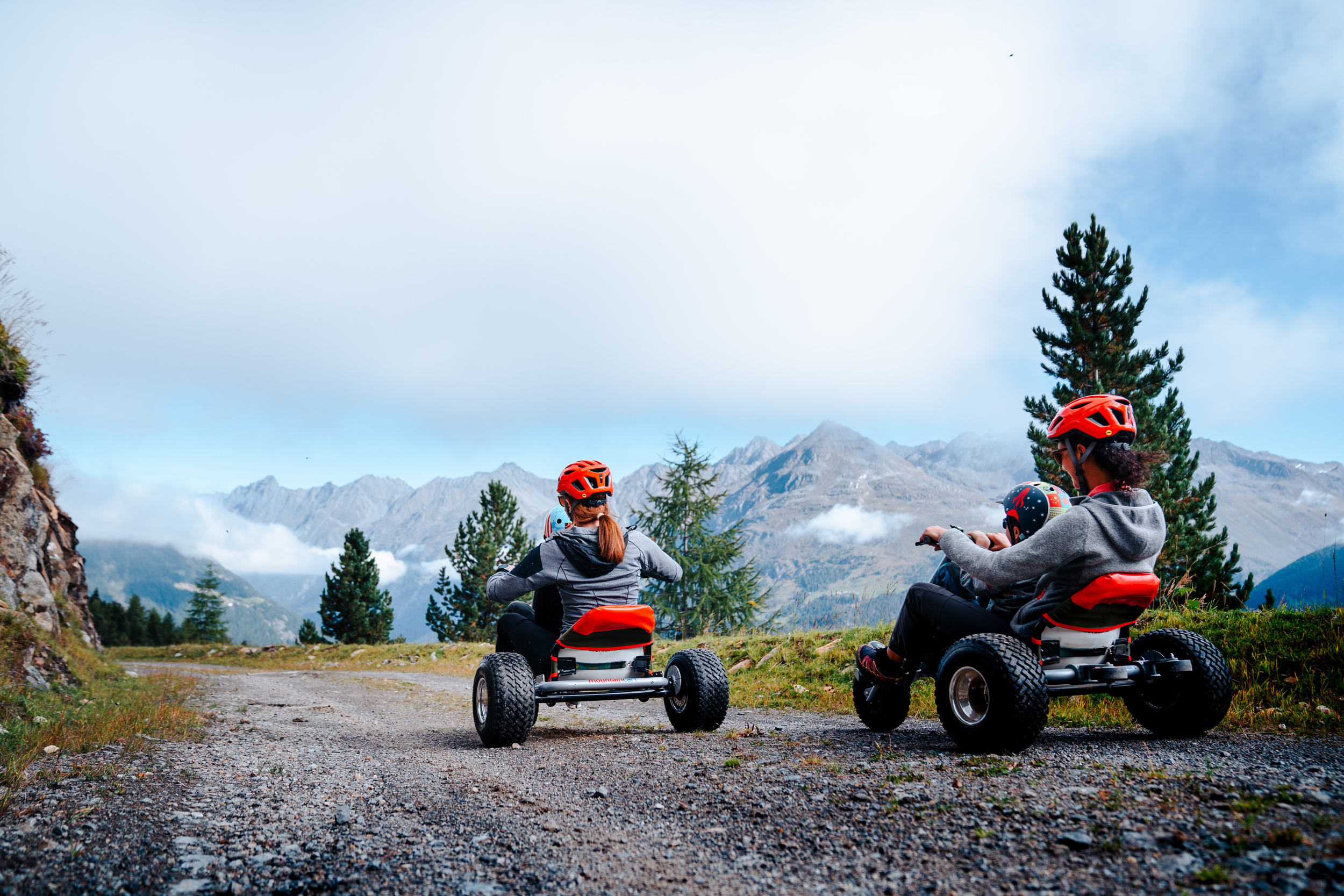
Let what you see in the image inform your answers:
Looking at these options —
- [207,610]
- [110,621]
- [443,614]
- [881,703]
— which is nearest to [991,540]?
[881,703]

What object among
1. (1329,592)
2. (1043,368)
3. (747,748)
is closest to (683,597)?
(1043,368)

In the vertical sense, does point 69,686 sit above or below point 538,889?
below

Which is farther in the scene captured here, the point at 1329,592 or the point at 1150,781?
the point at 1329,592

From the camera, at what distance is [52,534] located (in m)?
20.9

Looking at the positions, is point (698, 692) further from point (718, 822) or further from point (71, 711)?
point (71, 711)

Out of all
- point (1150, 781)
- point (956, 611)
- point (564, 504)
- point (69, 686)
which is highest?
point (564, 504)

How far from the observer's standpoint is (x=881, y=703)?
6.10 metres

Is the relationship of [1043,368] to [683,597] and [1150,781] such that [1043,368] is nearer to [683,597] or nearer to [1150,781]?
[683,597]

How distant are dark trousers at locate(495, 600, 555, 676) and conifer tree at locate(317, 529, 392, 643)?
2049 inches

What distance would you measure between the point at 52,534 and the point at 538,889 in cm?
2505

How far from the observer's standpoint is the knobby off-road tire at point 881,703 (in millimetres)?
6000

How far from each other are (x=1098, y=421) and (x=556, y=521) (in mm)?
4804

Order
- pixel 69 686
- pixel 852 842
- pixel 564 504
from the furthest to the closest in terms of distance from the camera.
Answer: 1. pixel 69 686
2. pixel 564 504
3. pixel 852 842

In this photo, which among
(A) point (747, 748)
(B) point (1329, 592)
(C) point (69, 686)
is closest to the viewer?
(A) point (747, 748)
